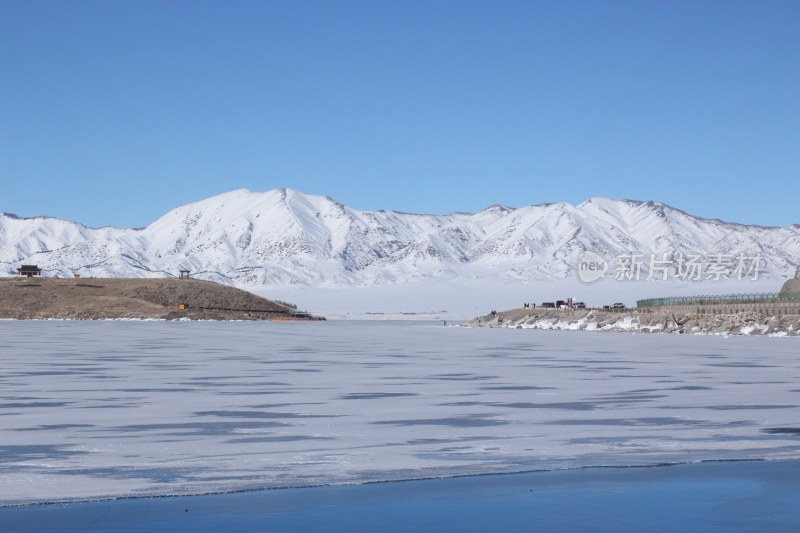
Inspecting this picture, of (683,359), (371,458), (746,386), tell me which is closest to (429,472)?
(371,458)

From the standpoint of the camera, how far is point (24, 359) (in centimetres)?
3772

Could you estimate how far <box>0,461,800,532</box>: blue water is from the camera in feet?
35.0

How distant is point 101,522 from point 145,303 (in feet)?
494

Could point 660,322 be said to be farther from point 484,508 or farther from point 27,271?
point 27,271

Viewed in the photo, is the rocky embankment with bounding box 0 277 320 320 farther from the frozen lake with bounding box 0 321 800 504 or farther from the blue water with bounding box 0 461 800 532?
the blue water with bounding box 0 461 800 532

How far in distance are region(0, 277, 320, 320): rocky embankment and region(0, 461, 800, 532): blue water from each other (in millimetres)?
138102

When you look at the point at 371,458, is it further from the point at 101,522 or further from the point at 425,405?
the point at 425,405

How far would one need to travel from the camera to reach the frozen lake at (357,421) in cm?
1350

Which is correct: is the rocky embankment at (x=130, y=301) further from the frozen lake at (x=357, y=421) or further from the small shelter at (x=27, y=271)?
the frozen lake at (x=357, y=421)

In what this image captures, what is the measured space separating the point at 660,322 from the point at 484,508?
6839 centimetres

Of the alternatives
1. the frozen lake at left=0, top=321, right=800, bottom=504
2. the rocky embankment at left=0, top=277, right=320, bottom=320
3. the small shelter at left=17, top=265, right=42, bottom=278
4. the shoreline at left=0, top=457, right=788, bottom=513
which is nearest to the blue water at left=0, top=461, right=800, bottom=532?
the shoreline at left=0, top=457, right=788, bottom=513

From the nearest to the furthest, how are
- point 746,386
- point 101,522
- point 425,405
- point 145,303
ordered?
1. point 101,522
2. point 425,405
3. point 746,386
4. point 145,303

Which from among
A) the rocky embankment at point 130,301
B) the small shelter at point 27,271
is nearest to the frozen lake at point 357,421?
the rocky embankment at point 130,301

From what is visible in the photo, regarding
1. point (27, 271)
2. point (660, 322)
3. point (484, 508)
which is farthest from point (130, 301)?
point (484, 508)
